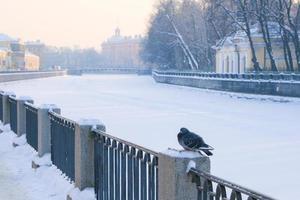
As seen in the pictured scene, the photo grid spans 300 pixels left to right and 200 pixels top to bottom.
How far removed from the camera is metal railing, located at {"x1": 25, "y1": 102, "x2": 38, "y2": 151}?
11584 millimetres

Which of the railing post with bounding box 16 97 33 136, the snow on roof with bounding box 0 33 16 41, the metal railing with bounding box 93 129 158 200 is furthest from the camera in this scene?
the snow on roof with bounding box 0 33 16 41

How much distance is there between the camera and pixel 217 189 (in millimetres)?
3842

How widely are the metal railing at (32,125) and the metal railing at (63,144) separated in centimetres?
129

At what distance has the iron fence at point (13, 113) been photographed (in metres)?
14.8

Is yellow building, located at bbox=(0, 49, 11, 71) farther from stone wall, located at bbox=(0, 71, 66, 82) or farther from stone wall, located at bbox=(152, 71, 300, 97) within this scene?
stone wall, located at bbox=(152, 71, 300, 97)

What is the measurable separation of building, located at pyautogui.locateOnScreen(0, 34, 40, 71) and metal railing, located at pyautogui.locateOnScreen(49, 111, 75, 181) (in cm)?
12592

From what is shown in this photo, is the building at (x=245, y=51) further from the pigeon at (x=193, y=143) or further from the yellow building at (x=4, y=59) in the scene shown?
the yellow building at (x=4, y=59)

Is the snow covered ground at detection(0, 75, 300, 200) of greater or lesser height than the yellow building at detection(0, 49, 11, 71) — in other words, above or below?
below

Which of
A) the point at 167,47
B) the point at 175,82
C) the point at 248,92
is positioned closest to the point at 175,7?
the point at 167,47

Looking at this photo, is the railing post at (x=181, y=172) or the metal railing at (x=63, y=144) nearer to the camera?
the railing post at (x=181, y=172)

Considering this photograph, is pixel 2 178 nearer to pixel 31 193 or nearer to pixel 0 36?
pixel 31 193

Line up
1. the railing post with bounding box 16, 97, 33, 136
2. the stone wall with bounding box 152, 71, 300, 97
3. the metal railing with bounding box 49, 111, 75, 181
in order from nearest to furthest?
the metal railing with bounding box 49, 111, 75, 181 < the railing post with bounding box 16, 97, 33, 136 < the stone wall with bounding box 152, 71, 300, 97

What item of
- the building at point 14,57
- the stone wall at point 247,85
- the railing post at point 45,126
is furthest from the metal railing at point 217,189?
the building at point 14,57

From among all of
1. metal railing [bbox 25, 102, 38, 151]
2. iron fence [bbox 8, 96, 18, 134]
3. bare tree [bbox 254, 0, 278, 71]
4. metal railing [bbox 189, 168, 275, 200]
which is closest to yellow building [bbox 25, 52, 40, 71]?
bare tree [bbox 254, 0, 278, 71]
